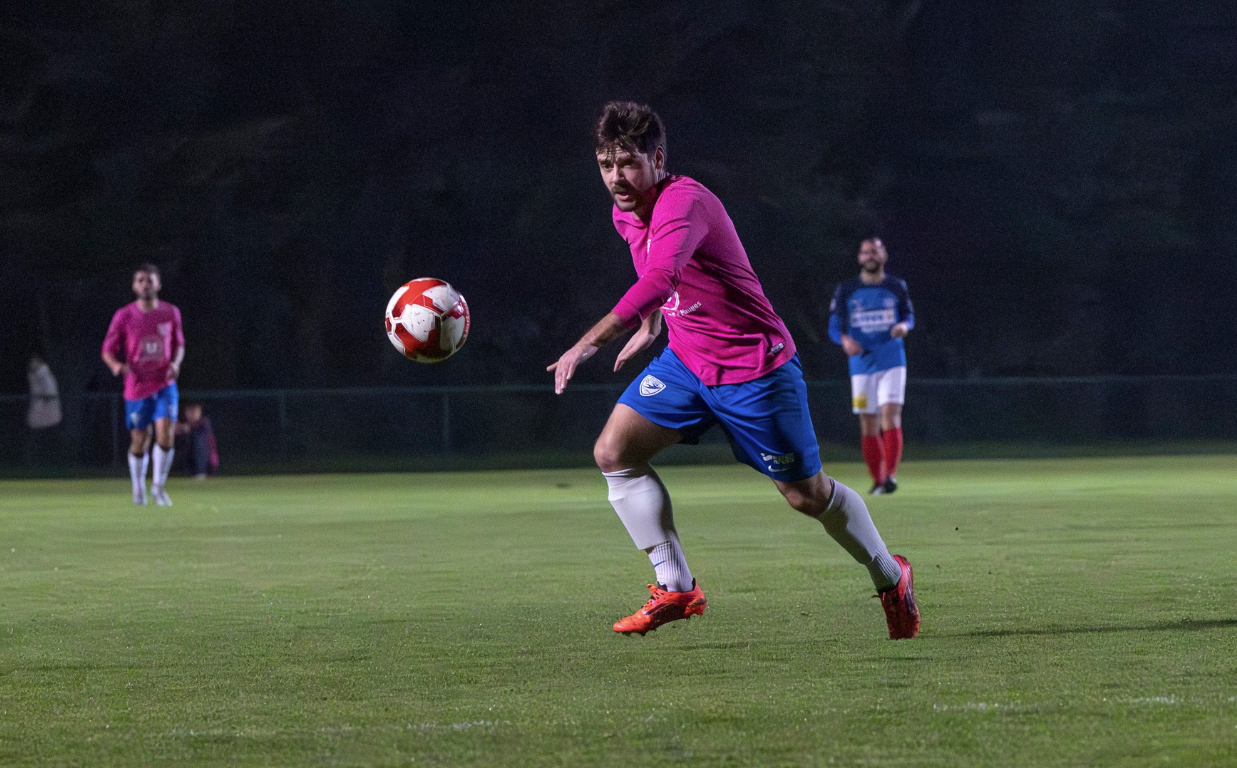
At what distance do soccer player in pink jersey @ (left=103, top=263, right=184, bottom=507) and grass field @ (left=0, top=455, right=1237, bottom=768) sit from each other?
350 centimetres

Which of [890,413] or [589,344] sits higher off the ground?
[589,344]

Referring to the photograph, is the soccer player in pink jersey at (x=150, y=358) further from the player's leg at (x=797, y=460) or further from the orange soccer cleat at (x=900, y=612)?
the orange soccer cleat at (x=900, y=612)

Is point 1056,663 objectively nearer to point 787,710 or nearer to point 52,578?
point 787,710

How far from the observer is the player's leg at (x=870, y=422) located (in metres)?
16.2

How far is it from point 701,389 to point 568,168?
866 inches

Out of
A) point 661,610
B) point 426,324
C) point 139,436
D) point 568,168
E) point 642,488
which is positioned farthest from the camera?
point 568,168

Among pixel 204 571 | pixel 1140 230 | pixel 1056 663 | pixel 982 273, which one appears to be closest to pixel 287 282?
pixel 982 273

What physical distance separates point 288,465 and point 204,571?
15632mm

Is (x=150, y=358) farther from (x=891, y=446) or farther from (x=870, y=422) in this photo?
(x=891, y=446)

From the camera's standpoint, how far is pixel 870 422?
16.3 metres

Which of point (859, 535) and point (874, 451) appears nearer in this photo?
point (859, 535)

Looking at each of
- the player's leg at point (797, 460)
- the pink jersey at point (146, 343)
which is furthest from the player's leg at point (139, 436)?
the player's leg at point (797, 460)

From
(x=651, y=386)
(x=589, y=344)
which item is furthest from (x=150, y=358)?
(x=589, y=344)

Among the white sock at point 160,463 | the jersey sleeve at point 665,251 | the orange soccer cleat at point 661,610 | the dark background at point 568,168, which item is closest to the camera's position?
the jersey sleeve at point 665,251
